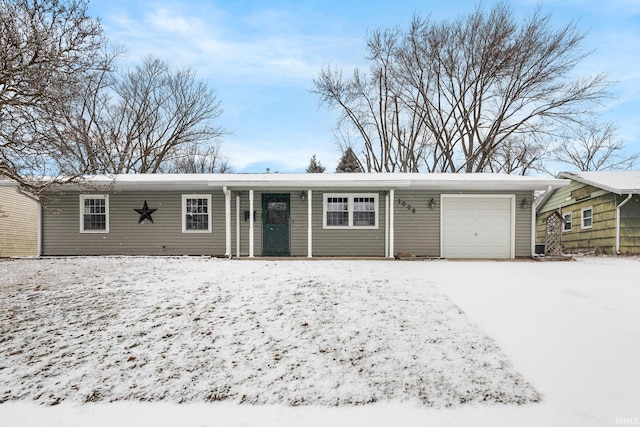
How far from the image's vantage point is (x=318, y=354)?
3.96 meters

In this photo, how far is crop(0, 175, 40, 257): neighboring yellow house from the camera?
16.0 m

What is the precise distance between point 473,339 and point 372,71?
22032 millimetres

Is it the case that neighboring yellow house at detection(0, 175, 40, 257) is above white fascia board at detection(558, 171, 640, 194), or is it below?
below

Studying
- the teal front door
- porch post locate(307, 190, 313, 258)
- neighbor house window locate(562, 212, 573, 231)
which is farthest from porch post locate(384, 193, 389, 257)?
neighbor house window locate(562, 212, 573, 231)

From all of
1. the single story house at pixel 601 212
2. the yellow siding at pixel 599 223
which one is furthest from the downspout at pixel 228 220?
the yellow siding at pixel 599 223

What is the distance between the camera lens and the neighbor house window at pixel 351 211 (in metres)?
11.7

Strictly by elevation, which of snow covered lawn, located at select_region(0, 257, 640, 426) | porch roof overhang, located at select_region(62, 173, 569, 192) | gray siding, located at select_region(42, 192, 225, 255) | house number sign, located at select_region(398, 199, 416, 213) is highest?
porch roof overhang, located at select_region(62, 173, 569, 192)

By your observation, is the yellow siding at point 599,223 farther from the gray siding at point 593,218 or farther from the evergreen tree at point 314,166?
the evergreen tree at point 314,166

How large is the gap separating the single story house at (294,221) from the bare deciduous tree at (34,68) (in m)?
3.86

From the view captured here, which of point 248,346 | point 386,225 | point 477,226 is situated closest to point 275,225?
point 386,225

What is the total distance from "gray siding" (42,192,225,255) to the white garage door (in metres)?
7.07

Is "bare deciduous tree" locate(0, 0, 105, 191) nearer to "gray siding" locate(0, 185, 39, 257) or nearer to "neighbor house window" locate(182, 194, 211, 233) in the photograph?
"neighbor house window" locate(182, 194, 211, 233)

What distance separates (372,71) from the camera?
931 inches

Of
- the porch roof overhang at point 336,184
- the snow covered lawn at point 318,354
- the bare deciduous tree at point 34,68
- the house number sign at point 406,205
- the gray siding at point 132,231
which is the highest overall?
the bare deciduous tree at point 34,68
